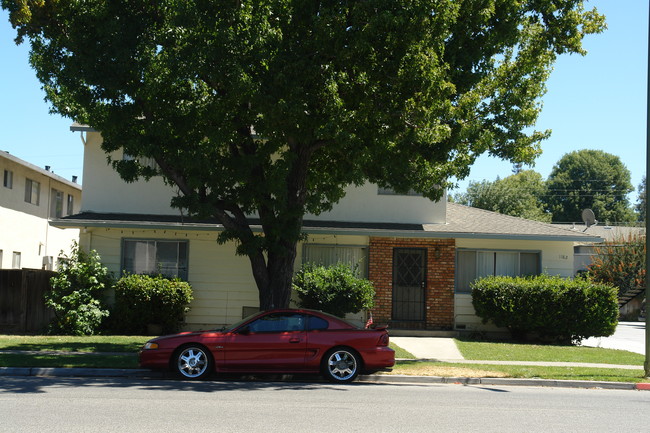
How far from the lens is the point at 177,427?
796cm

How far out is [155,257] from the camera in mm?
20594

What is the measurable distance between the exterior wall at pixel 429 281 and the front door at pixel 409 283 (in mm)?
205

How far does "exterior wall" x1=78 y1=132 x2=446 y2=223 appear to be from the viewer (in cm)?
2091

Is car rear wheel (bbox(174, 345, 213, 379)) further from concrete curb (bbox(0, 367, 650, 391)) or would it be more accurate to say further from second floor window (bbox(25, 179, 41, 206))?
second floor window (bbox(25, 179, 41, 206))

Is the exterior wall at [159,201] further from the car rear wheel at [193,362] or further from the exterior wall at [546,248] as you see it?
the car rear wheel at [193,362]

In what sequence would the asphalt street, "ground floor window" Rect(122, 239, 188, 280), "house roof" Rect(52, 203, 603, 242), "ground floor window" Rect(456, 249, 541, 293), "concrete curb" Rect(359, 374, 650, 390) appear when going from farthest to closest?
"ground floor window" Rect(456, 249, 541, 293) → "ground floor window" Rect(122, 239, 188, 280) → "house roof" Rect(52, 203, 603, 242) → "concrete curb" Rect(359, 374, 650, 390) → the asphalt street

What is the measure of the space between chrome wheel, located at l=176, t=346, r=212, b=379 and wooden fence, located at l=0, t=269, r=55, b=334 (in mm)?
9314

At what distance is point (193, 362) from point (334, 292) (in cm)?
709

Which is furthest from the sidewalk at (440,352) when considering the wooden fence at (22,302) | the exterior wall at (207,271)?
the wooden fence at (22,302)

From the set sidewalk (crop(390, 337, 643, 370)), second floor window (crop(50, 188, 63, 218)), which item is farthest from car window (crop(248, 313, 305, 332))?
second floor window (crop(50, 188, 63, 218))

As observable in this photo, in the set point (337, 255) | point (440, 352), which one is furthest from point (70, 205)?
point (440, 352)

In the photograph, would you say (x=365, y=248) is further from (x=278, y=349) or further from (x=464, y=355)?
(x=278, y=349)

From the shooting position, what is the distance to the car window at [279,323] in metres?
12.5

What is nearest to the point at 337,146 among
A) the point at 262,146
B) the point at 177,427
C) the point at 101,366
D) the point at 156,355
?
the point at 262,146
